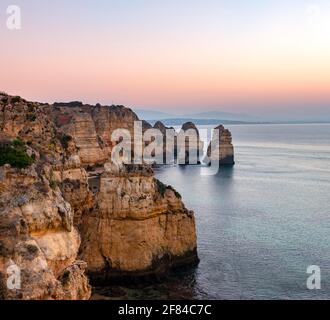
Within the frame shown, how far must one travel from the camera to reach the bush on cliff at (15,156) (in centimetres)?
1734

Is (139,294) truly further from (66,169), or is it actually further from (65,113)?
(65,113)

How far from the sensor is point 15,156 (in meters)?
17.8

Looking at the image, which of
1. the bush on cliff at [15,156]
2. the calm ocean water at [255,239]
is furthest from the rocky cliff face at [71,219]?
the calm ocean water at [255,239]

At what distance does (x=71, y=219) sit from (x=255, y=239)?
3286cm

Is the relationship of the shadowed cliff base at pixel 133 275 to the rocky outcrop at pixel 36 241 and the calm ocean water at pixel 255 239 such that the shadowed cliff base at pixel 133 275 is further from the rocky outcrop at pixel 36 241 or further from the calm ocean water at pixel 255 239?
the rocky outcrop at pixel 36 241

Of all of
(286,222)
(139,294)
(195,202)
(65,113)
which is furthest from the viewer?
(65,113)

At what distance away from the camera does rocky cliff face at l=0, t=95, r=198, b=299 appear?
46.5 ft

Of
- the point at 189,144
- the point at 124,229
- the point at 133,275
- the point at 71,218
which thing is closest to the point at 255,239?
the point at 133,275

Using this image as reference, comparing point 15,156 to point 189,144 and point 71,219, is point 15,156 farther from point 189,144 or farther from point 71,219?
point 189,144

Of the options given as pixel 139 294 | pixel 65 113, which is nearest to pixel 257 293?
pixel 139 294

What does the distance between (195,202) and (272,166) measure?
5466cm

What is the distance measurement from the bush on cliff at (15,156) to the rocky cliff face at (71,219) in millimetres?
→ 136

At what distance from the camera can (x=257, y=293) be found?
111 feet

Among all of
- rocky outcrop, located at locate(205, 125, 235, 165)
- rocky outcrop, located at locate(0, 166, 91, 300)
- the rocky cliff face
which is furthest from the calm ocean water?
rocky outcrop, located at locate(205, 125, 235, 165)
